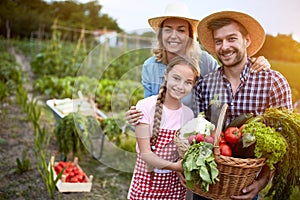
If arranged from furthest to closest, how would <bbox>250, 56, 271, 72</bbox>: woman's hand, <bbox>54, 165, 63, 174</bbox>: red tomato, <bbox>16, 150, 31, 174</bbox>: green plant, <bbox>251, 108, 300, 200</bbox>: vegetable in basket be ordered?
1. <bbox>16, 150, 31, 174</bbox>: green plant
2. <bbox>54, 165, 63, 174</bbox>: red tomato
3. <bbox>250, 56, 271, 72</bbox>: woman's hand
4. <bbox>251, 108, 300, 200</bbox>: vegetable in basket

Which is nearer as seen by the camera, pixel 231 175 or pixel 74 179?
pixel 231 175

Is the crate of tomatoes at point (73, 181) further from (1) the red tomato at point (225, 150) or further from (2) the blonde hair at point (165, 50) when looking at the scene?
(1) the red tomato at point (225, 150)

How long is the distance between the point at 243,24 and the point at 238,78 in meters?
0.23

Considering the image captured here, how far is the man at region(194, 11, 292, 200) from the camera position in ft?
5.15

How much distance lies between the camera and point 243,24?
1.61 m

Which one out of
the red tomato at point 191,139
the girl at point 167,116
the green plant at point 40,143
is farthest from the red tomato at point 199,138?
the green plant at point 40,143

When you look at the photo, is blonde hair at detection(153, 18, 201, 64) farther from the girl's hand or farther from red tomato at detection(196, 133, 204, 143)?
the girl's hand

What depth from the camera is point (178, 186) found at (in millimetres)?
1754

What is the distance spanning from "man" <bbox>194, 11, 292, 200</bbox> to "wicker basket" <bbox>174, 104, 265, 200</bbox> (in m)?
0.09

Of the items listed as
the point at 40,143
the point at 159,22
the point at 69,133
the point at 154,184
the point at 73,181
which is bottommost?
the point at 73,181

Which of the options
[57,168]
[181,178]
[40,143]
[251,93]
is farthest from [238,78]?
[40,143]

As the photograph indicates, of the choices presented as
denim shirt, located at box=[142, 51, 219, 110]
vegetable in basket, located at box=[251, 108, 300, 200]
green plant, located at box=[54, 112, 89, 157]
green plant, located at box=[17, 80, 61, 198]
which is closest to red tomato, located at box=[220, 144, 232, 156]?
vegetable in basket, located at box=[251, 108, 300, 200]

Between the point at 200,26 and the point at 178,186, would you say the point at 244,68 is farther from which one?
the point at 178,186

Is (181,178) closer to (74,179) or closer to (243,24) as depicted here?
(243,24)
